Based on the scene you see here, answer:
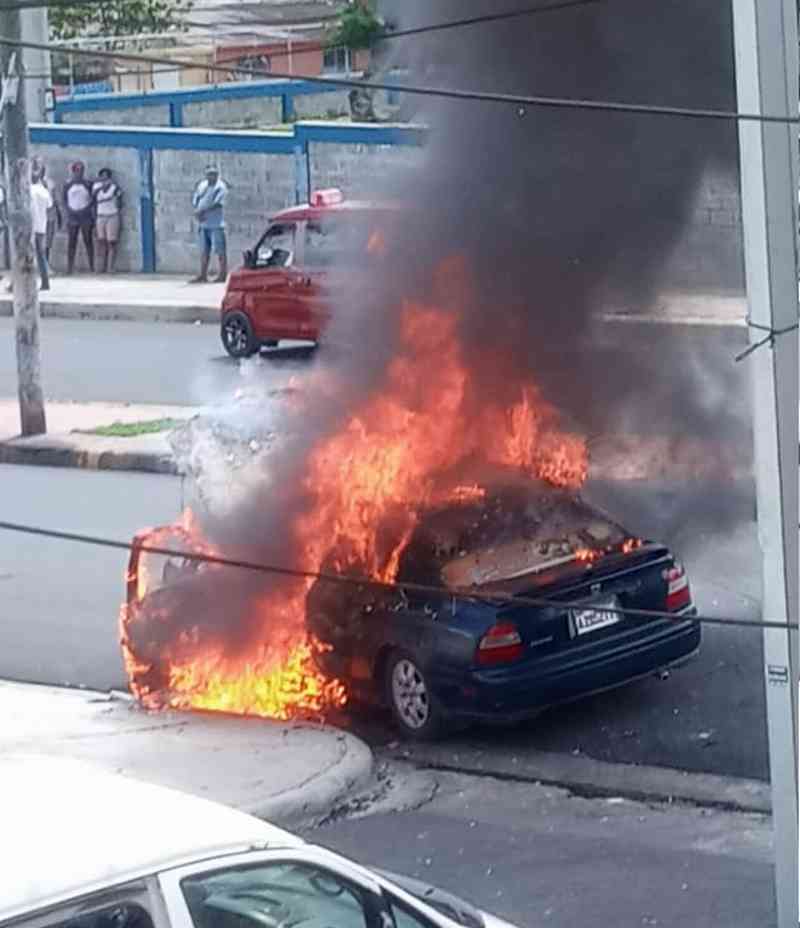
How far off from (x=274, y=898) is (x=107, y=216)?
88.4ft

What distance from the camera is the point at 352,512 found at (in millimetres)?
10812

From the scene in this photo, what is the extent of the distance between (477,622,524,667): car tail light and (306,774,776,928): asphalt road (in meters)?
0.59

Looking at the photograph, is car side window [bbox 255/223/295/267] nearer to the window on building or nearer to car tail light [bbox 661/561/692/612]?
car tail light [bbox 661/561/692/612]

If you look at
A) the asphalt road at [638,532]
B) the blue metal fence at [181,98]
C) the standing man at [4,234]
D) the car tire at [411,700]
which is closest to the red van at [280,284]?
the asphalt road at [638,532]

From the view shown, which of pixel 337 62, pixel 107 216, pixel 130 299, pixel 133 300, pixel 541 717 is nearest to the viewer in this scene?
pixel 541 717

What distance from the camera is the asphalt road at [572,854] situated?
27.0ft

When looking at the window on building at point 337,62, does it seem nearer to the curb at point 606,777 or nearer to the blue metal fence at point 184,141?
the blue metal fence at point 184,141

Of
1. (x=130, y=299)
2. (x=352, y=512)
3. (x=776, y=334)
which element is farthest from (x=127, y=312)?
(x=776, y=334)

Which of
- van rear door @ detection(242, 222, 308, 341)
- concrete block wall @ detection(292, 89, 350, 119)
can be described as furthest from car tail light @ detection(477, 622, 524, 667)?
concrete block wall @ detection(292, 89, 350, 119)

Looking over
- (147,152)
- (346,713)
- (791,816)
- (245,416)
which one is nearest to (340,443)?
(245,416)

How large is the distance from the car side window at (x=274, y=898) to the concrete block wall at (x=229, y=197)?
2449 centimetres

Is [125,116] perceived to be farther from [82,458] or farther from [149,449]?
[149,449]

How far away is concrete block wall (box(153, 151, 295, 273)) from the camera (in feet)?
97.5

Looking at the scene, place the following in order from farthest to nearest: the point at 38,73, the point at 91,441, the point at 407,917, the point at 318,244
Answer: the point at 38,73
the point at 318,244
the point at 91,441
the point at 407,917
